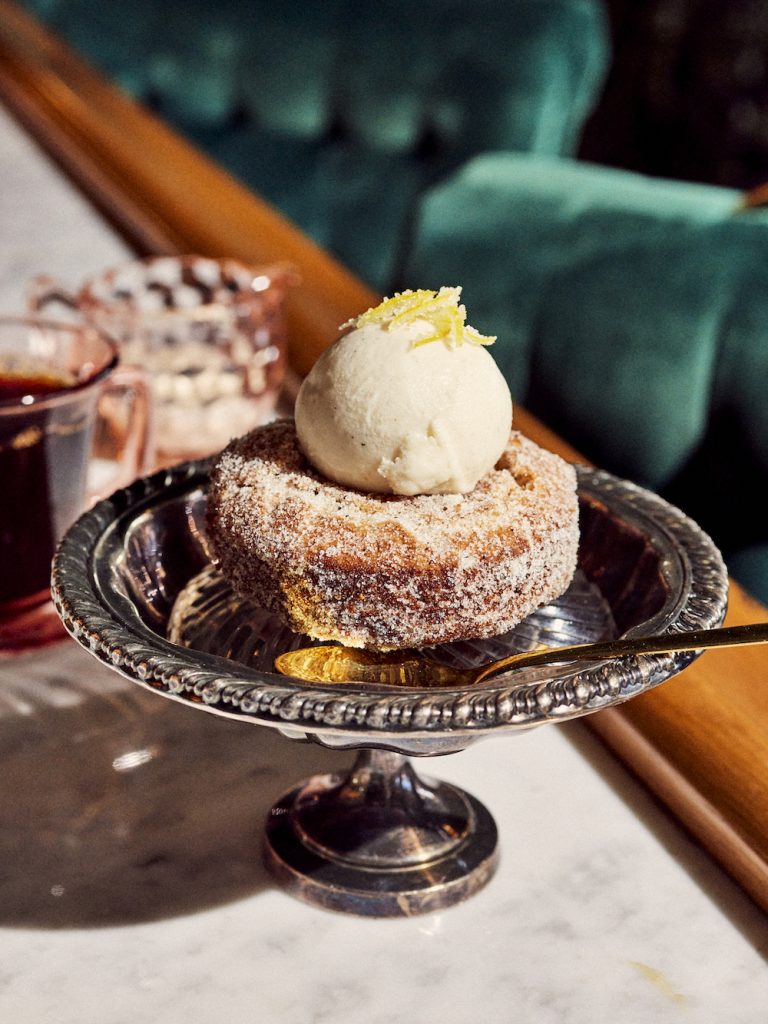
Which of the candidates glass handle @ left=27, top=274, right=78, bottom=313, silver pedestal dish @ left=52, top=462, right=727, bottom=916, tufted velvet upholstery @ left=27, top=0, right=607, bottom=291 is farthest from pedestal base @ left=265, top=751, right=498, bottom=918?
tufted velvet upholstery @ left=27, top=0, right=607, bottom=291

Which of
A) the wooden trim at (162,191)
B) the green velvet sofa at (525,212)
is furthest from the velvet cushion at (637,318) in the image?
the wooden trim at (162,191)

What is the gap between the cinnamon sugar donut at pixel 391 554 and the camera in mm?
496

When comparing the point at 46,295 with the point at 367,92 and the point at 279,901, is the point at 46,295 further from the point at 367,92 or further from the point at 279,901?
the point at 367,92

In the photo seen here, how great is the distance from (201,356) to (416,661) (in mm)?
478

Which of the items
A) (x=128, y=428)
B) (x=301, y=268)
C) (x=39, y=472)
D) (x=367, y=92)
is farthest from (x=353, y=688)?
(x=367, y=92)

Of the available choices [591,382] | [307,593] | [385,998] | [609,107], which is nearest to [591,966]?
[385,998]

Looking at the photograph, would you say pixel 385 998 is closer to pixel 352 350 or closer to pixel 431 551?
pixel 431 551

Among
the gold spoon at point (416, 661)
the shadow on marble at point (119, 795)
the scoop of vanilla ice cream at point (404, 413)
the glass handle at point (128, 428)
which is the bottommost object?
the shadow on marble at point (119, 795)

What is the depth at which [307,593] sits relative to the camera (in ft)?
1.66

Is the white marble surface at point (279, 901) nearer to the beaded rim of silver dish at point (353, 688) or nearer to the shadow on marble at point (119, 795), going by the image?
the shadow on marble at point (119, 795)

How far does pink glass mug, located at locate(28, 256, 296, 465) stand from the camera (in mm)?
906

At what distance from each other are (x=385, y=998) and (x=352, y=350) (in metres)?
0.29

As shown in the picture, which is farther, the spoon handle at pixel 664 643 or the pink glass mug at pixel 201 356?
the pink glass mug at pixel 201 356

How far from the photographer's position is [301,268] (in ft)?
4.00
